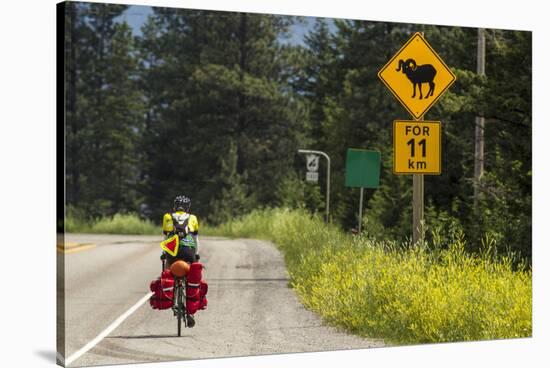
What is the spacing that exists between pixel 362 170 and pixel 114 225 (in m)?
11.3

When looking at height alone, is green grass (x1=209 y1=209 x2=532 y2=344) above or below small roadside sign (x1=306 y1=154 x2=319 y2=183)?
below

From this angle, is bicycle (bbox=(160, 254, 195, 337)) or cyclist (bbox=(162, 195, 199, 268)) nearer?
cyclist (bbox=(162, 195, 199, 268))

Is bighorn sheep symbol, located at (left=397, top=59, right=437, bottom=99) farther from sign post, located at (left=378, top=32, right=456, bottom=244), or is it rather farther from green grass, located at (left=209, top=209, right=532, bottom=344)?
green grass, located at (left=209, top=209, right=532, bottom=344)

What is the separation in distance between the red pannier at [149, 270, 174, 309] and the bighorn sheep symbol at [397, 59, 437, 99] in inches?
173

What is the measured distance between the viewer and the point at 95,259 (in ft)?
73.3

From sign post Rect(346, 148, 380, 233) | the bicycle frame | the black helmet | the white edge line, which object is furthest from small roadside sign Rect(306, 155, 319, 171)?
the bicycle frame

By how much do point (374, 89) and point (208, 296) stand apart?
5341mm

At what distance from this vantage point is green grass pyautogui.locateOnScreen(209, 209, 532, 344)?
13141 mm

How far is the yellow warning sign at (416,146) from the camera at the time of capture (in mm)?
13867

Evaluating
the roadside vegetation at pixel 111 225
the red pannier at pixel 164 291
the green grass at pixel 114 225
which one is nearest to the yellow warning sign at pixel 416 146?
the red pannier at pixel 164 291

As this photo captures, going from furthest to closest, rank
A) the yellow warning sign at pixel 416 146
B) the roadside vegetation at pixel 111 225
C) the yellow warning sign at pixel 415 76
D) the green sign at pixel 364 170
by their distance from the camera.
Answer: the roadside vegetation at pixel 111 225 → the green sign at pixel 364 170 → the yellow warning sign at pixel 415 76 → the yellow warning sign at pixel 416 146

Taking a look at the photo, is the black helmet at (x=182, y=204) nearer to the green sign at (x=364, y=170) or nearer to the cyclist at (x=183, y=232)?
the cyclist at (x=183, y=232)

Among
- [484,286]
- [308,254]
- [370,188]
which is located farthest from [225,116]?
[484,286]

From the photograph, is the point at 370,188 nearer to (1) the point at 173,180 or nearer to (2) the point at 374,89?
(2) the point at 374,89
